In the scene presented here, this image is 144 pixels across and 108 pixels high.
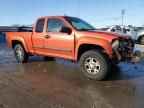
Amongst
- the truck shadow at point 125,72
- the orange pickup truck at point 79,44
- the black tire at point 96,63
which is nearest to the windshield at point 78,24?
the orange pickup truck at point 79,44

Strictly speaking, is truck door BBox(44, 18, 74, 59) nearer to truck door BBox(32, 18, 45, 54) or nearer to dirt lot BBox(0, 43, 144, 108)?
truck door BBox(32, 18, 45, 54)

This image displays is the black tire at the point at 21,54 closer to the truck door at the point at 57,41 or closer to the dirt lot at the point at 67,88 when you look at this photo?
the dirt lot at the point at 67,88

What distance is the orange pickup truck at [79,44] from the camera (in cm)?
668

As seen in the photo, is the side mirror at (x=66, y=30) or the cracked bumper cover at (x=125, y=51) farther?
the side mirror at (x=66, y=30)

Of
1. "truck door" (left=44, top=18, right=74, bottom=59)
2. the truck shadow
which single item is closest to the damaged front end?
the truck shadow

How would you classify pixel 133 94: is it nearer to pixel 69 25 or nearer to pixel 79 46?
pixel 79 46

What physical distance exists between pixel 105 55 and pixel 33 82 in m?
2.08

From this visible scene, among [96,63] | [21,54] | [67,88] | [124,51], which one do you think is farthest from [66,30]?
[21,54]

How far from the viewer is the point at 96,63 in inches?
270

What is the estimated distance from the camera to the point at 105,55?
6.80 meters

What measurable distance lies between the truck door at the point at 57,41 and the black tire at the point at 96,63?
627 mm

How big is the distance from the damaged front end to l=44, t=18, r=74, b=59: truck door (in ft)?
4.72

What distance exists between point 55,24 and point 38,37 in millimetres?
884

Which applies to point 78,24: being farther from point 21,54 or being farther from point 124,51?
point 21,54
